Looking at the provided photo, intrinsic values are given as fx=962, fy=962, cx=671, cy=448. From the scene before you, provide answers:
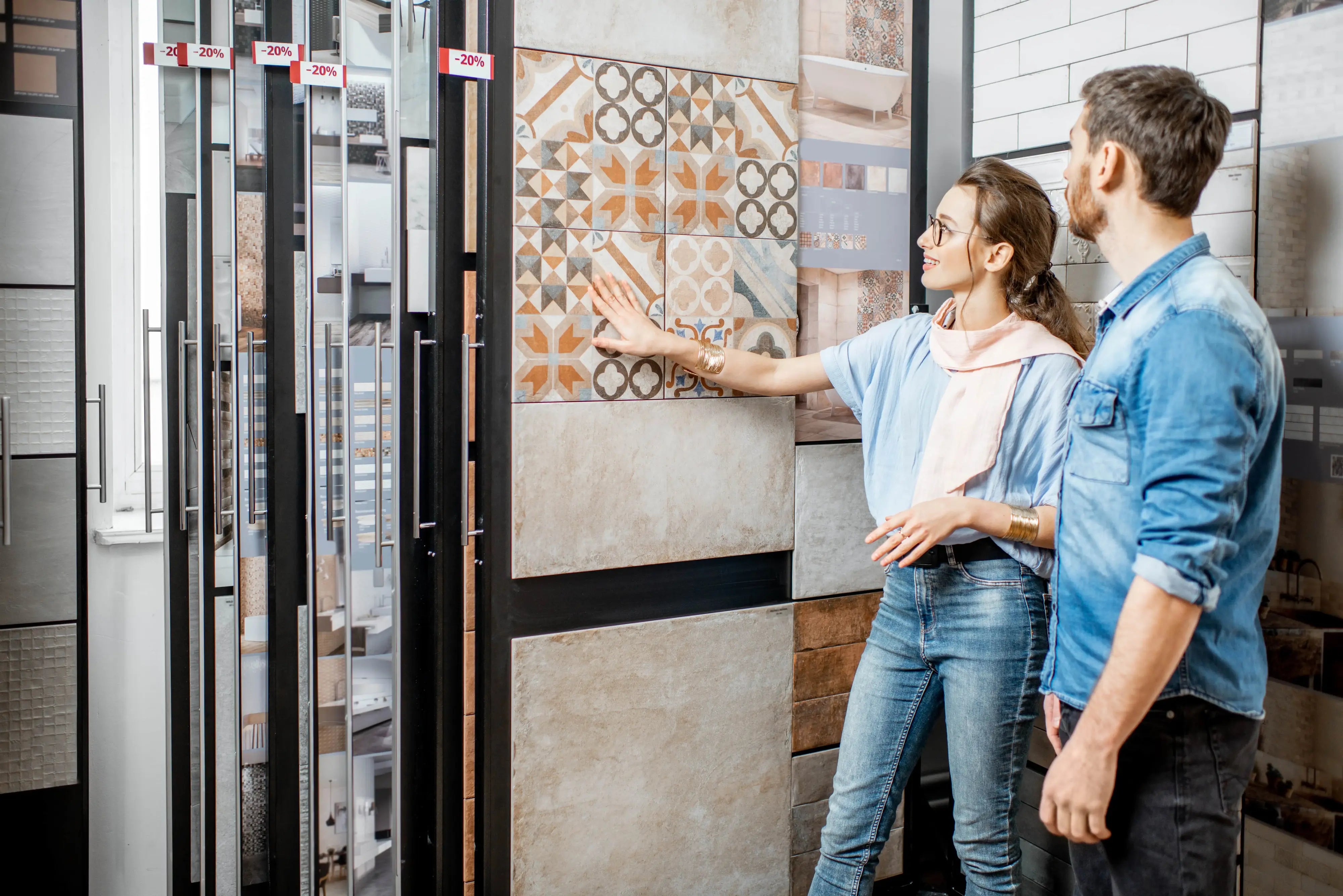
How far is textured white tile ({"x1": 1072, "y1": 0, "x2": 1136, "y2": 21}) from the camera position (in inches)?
78.7

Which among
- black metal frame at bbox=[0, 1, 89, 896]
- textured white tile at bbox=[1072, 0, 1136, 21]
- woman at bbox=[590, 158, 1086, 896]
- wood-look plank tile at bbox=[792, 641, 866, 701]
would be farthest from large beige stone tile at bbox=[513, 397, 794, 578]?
textured white tile at bbox=[1072, 0, 1136, 21]

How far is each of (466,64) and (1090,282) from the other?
1.36m

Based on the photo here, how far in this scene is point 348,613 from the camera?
1833 mm

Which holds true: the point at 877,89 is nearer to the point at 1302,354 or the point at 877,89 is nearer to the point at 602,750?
the point at 1302,354

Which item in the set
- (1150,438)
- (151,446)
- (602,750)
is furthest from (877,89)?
(151,446)

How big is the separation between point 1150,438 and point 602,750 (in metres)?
1.23

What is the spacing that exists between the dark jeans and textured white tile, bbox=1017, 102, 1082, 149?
4.59ft

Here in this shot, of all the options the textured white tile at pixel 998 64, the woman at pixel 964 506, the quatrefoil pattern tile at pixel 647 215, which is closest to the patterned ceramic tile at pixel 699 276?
the quatrefoil pattern tile at pixel 647 215

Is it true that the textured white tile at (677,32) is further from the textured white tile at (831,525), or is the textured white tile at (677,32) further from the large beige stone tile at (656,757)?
the large beige stone tile at (656,757)

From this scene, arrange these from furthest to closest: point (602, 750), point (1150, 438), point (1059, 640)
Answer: point (602, 750)
point (1059, 640)
point (1150, 438)

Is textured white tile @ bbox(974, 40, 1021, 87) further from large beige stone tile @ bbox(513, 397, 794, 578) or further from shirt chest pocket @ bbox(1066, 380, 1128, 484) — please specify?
shirt chest pocket @ bbox(1066, 380, 1128, 484)

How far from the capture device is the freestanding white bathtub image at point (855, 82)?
82.2 inches

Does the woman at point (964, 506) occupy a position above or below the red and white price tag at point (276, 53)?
below

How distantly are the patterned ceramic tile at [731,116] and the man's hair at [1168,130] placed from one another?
86cm
